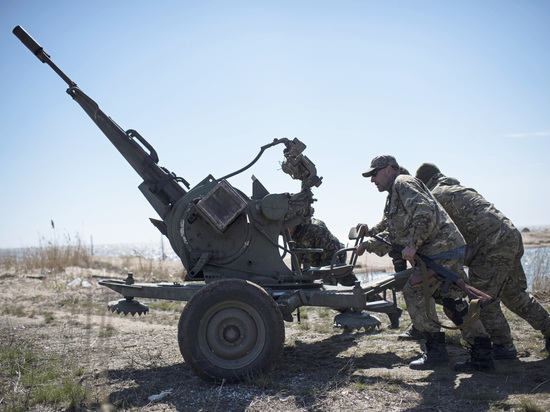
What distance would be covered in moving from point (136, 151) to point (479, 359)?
4768 millimetres

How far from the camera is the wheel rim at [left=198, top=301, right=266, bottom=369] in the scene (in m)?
4.53

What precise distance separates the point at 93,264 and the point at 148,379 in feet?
39.9

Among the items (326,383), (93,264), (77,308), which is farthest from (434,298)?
(93,264)

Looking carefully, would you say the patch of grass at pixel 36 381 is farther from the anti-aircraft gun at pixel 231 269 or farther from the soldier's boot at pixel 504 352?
the soldier's boot at pixel 504 352

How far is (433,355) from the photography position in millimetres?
4949

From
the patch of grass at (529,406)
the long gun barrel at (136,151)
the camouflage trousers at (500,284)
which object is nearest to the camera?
the patch of grass at (529,406)

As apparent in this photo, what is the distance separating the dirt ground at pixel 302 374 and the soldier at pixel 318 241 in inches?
40.9

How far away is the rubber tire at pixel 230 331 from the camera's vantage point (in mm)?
4410

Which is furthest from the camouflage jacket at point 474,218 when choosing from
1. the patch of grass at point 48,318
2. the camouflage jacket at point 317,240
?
the patch of grass at point 48,318

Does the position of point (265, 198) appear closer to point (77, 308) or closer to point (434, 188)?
point (434, 188)

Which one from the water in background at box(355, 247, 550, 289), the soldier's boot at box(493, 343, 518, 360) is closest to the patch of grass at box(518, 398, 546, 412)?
the soldier's boot at box(493, 343, 518, 360)

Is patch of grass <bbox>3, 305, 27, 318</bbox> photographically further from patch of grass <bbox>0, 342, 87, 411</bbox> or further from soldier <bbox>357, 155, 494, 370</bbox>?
soldier <bbox>357, 155, 494, 370</bbox>

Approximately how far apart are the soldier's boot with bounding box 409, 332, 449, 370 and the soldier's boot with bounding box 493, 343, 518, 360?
0.67 m

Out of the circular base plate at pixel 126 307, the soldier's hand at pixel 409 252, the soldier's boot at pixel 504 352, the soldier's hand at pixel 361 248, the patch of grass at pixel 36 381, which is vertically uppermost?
the soldier's hand at pixel 361 248
